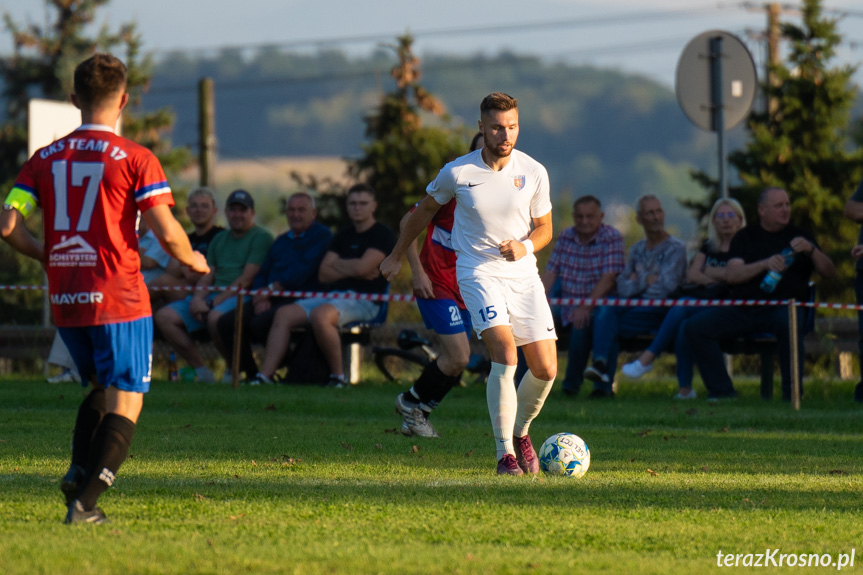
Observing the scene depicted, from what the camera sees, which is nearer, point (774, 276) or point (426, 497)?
point (426, 497)

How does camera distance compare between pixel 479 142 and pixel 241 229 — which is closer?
pixel 479 142

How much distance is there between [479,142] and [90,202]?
379 cm

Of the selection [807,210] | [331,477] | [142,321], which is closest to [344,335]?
[331,477]

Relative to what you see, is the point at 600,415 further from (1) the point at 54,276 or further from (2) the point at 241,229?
(1) the point at 54,276

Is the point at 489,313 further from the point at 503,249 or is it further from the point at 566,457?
the point at 566,457

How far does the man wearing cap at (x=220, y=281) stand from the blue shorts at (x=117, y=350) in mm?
8197

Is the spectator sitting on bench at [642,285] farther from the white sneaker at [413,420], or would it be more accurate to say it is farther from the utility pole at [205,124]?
the utility pole at [205,124]

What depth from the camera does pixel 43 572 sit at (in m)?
4.07

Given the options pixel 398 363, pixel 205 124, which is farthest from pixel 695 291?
pixel 205 124

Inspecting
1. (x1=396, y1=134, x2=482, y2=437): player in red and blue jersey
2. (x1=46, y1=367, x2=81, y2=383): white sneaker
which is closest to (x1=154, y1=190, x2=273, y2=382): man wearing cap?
(x1=46, y1=367, x2=81, y2=383): white sneaker

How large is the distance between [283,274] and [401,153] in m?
10.4

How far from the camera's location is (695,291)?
1220 cm

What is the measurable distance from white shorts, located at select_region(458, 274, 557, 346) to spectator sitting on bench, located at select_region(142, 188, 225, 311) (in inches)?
293

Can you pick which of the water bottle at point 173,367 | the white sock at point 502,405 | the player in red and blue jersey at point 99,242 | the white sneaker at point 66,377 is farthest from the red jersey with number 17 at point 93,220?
the water bottle at point 173,367
